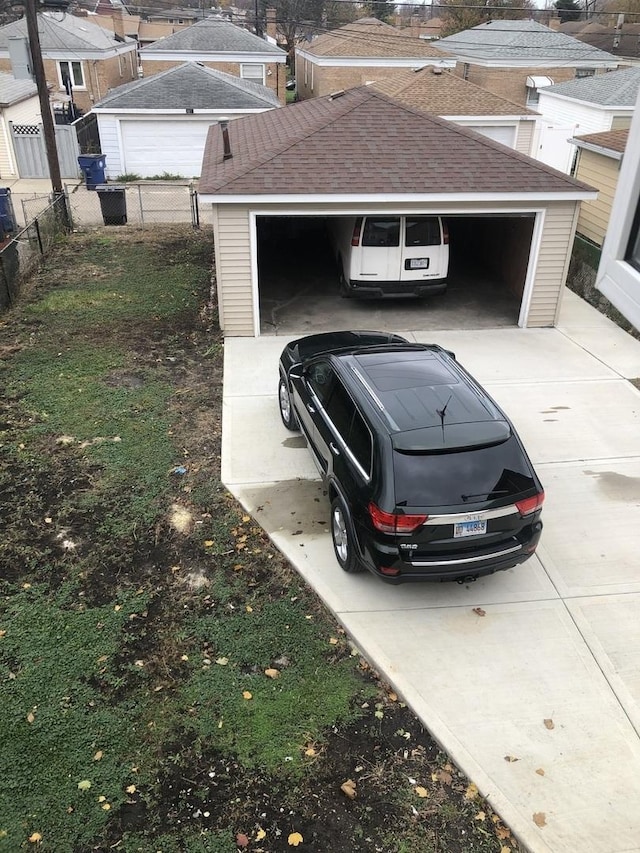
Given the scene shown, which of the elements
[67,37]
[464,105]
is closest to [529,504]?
[464,105]

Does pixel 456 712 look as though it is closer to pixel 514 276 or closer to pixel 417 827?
pixel 417 827

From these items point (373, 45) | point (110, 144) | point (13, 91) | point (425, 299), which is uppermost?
point (373, 45)

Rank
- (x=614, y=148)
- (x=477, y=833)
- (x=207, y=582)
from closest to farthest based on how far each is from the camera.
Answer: (x=477, y=833)
(x=207, y=582)
(x=614, y=148)

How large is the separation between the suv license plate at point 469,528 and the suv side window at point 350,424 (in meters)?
0.86

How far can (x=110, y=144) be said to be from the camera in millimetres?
24641

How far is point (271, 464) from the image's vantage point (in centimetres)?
822

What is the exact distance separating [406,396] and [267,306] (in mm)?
7863

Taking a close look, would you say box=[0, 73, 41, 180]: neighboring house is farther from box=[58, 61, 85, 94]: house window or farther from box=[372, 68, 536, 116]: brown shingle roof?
box=[372, 68, 536, 116]: brown shingle roof

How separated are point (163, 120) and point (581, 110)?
1434cm

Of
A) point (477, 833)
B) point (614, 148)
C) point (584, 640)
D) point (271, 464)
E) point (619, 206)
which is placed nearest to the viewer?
point (619, 206)

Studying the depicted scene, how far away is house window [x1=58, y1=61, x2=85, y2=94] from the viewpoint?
30406mm

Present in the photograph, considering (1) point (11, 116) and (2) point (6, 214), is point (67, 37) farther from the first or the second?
(2) point (6, 214)

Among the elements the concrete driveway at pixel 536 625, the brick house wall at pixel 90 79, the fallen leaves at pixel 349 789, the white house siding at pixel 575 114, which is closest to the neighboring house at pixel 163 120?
the brick house wall at pixel 90 79

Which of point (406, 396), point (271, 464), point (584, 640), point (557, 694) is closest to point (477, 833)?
point (557, 694)
